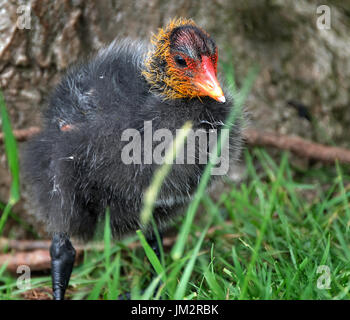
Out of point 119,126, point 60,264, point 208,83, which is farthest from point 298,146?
point 60,264

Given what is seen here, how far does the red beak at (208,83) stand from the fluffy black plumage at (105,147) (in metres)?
0.08

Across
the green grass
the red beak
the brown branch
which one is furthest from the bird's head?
the brown branch

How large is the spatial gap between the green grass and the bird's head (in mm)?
152

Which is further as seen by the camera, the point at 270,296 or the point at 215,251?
the point at 215,251

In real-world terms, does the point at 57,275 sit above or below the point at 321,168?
below

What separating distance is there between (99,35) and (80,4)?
187 mm

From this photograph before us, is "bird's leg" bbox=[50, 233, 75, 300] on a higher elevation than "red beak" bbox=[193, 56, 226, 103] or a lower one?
lower

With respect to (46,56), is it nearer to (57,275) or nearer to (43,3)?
(43,3)

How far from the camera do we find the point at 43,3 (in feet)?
7.34

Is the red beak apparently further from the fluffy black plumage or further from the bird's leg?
the bird's leg

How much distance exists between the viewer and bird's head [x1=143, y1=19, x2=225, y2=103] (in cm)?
169

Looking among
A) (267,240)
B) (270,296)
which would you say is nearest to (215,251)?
(267,240)

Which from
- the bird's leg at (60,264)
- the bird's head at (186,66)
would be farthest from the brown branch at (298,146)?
the bird's leg at (60,264)

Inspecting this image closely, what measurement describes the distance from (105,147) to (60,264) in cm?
58
